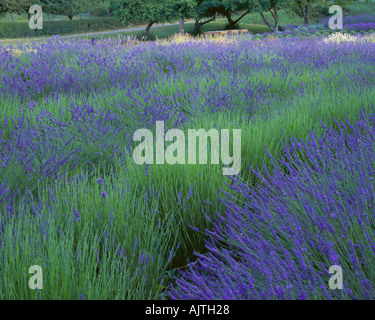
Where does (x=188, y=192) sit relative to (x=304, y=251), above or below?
above

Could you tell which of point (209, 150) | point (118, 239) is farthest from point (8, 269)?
point (209, 150)

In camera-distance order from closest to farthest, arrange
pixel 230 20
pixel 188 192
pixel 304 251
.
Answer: pixel 304 251
pixel 188 192
pixel 230 20

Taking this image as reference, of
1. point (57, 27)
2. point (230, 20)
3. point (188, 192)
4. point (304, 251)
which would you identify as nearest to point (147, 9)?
point (230, 20)

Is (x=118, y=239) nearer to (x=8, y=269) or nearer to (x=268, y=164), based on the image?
(x=8, y=269)

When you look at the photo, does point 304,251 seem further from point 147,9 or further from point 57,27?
point 57,27

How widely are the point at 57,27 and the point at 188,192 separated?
145 ft

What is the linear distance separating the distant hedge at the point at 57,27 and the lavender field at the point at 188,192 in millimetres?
34847

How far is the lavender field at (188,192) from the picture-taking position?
4.22 feet

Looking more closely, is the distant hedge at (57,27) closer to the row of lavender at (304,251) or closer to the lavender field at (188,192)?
the lavender field at (188,192)

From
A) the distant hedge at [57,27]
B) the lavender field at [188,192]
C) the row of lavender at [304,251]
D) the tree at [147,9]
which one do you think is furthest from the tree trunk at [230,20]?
the row of lavender at [304,251]

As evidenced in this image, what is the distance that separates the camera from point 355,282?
1.19 m

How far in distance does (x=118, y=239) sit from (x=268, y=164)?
4.35 feet

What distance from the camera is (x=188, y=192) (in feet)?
7.03

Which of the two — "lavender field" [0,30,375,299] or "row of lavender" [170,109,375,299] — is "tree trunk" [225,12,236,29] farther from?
"row of lavender" [170,109,375,299]
